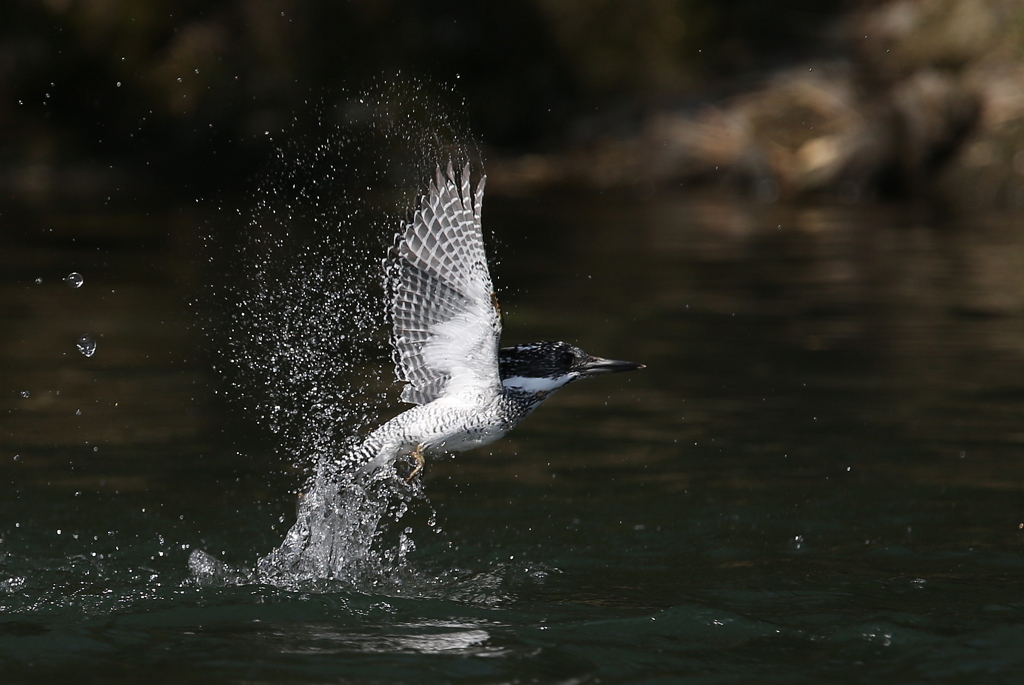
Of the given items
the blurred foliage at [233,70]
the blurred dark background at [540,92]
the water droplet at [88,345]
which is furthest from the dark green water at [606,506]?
the blurred foliage at [233,70]

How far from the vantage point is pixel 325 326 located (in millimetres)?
10078

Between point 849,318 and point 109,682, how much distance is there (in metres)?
8.14

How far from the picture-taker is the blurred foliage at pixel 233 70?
21.5 metres

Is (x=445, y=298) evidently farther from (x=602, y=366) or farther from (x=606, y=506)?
(x=606, y=506)

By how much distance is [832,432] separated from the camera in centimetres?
783

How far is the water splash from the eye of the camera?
18.3 feet

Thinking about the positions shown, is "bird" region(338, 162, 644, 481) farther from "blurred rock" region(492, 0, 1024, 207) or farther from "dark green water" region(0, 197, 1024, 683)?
"blurred rock" region(492, 0, 1024, 207)

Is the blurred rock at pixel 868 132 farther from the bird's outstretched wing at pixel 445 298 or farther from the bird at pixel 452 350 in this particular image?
the bird's outstretched wing at pixel 445 298

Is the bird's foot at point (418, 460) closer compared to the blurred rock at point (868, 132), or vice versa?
the bird's foot at point (418, 460)

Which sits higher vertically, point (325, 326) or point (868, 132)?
point (868, 132)

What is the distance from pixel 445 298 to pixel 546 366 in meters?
0.48

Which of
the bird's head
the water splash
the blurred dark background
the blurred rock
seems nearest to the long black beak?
the bird's head

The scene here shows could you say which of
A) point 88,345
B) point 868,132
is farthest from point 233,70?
point 88,345

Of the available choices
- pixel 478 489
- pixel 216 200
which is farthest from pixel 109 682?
pixel 216 200
